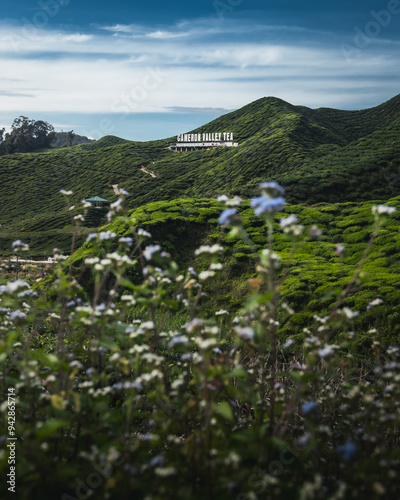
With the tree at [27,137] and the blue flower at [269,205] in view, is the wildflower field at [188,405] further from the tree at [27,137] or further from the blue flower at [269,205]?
the tree at [27,137]

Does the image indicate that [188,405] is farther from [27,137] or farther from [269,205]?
[27,137]

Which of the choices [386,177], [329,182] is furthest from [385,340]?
[386,177]

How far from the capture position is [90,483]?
2.45m

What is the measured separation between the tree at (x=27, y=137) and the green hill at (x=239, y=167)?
2297 cm

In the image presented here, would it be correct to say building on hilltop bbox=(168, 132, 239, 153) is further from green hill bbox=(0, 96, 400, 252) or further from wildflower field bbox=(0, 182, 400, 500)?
wildflower field bbox=(0, 182, 400, 500)

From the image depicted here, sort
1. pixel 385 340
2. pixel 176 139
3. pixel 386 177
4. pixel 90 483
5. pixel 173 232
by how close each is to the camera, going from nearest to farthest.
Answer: pixel 90 483 → pixel 385 340 → pixel 173 232 → pixel 386 177 → pixel 176 139

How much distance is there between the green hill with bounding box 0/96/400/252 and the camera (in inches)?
1196

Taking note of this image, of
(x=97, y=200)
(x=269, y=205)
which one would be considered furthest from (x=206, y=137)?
(x=269, y=205)

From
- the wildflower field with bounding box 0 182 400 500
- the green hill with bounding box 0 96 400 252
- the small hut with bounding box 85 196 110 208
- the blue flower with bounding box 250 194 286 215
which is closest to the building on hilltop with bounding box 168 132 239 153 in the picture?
the green hill with bounding box 0 96 400 252

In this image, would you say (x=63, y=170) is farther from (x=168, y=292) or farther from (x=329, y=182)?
(x=168, y=292)

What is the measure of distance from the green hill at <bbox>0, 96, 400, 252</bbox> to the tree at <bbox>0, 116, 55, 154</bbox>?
23.0 metres

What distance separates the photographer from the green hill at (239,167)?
30.4m

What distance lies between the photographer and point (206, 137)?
90125 millimetres

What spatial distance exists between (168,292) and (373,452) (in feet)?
30.2
